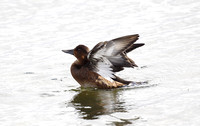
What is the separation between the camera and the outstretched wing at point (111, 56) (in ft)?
26.1

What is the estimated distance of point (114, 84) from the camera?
28.9 feet

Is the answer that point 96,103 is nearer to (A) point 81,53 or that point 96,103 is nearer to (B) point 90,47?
(A) point 81,53

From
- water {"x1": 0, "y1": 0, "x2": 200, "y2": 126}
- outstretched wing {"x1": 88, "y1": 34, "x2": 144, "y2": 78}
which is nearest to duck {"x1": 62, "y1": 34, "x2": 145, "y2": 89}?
outstretched wing {"x1": 88, "y1": 34, "x2": 144, "y2": 78}

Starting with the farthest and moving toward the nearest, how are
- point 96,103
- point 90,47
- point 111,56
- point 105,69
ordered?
point 90,47, point 105,69, point 111,56, point 96,103

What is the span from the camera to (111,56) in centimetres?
834

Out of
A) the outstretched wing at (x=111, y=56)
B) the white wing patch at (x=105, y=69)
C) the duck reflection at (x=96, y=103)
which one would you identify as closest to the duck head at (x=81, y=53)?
the outstretched wing at (x=111, y=56)

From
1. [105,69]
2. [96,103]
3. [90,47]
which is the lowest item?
[96,103]

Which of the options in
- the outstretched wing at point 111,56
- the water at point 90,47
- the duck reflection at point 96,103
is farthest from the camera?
the outstretched wing at point 111,56

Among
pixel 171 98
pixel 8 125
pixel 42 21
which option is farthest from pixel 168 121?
pixel 42 21

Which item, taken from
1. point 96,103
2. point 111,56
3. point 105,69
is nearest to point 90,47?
point 105,69

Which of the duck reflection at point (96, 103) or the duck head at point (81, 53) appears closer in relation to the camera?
the duck reflection at point (96, 103)

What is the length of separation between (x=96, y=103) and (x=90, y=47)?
3.87 m

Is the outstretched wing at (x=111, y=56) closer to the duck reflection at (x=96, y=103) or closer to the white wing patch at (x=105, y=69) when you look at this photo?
the white wing patch at (x=105, y=69)

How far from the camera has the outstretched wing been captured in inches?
313
